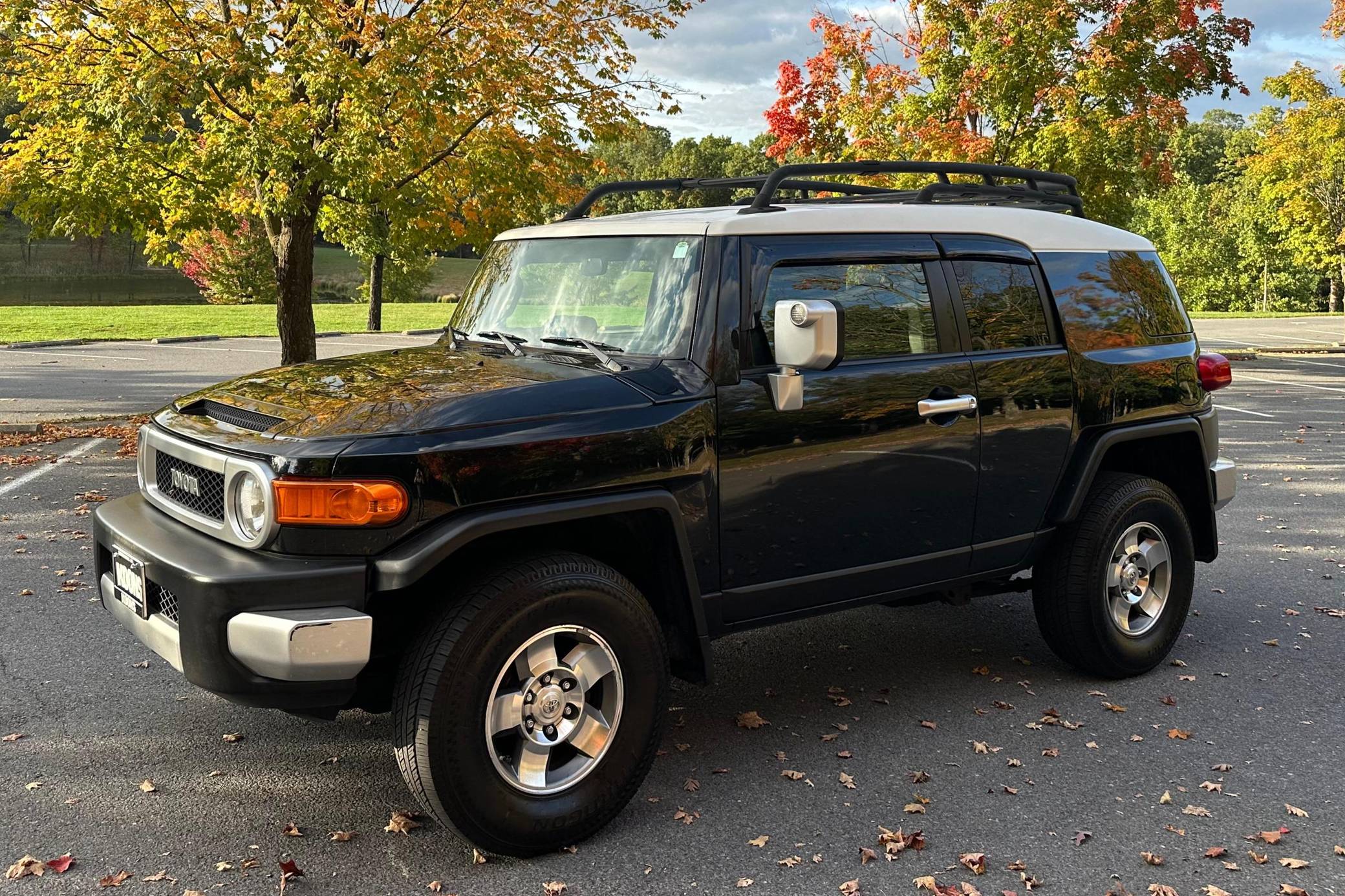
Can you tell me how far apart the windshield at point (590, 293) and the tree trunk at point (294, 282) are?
826 centimetres

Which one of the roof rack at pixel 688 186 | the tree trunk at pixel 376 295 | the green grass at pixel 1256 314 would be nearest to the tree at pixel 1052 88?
the roof rack at pixel 688 186

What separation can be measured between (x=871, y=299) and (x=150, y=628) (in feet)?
9.05

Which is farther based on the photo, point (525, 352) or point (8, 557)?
point (8, 557)

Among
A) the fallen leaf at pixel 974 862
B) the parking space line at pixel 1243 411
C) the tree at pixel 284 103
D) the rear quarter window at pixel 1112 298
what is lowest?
the fallen leaf at pixel 974 862

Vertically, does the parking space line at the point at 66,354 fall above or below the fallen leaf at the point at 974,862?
above

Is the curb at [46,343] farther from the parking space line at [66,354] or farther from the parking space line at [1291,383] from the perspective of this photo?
the parking space line at [1291,383]

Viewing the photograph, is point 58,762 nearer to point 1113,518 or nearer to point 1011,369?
point 1011,369

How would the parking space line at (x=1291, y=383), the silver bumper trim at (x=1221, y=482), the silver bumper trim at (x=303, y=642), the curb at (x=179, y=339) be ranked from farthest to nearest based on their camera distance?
the curb at (x=179, y=339) → the parking space line at (x=1291, y=383) → the silver bumper trim at (x=1221, y=482) → the silver bumper trim at (x=303, y=642)

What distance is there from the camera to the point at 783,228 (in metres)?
4.18

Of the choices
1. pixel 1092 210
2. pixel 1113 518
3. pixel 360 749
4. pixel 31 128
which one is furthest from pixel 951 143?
pixel 360 749

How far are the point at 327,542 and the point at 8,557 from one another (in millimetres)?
4803

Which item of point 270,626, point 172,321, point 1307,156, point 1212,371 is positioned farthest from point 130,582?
point 172,321

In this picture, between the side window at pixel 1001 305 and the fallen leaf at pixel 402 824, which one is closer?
the fallen leaf at pixel 402 824

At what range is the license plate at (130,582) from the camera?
3.64m
